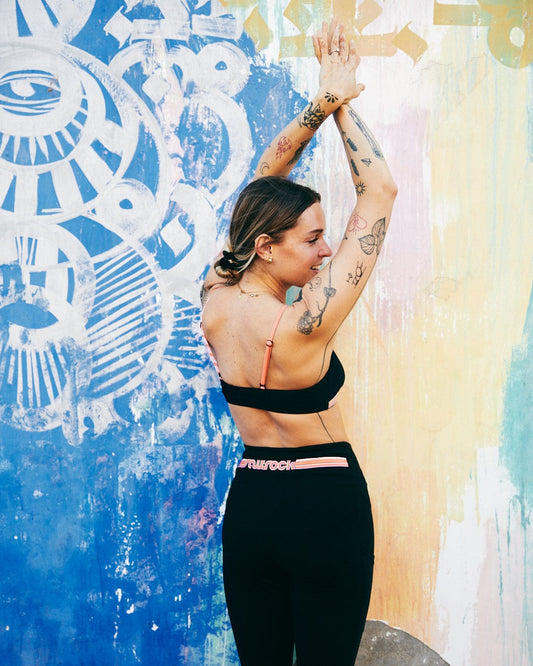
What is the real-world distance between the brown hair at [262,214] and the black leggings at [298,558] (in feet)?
2.03

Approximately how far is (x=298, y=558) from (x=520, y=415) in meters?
1.37

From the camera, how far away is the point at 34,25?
274cm

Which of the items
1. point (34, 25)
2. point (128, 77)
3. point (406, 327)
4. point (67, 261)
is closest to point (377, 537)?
point (406, 327)

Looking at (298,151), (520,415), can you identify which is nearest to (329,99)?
(298,151)

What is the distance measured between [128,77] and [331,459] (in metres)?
1.89

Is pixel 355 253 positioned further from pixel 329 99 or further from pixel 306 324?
pixel 329 99

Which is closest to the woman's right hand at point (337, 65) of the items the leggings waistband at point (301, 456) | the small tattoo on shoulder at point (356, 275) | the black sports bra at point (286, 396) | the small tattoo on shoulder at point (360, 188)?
the small tattoo on shoulder at point (360, 188)

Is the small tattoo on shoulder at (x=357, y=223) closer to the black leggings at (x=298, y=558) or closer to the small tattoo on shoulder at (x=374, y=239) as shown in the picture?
the small tattoo on shoulder at (x=374, y=239)

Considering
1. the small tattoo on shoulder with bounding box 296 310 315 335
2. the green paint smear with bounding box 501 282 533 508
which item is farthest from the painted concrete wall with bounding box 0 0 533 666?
the small tattoo on shoulder with bounding box 296 310 315 335

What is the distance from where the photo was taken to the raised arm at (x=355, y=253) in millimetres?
1826

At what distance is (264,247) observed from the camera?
1.97m

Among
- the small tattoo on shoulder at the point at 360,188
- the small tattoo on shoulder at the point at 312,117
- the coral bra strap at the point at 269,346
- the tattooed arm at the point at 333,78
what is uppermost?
the tattooed arm at the point at 333,78

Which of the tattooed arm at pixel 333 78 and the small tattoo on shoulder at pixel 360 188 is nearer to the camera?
the small tattoo on shoulder at pixel 360 188

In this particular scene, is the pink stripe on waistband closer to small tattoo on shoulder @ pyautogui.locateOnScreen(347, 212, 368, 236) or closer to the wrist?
small tattoo on shoulder @ pyautogui.locateOnScreen(347, 212, 368, 236)
